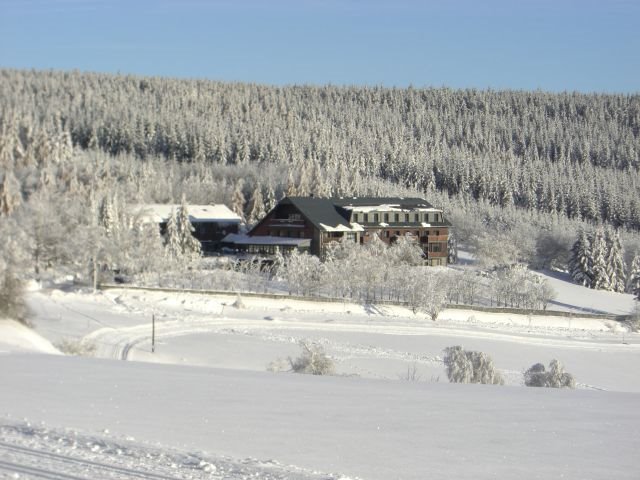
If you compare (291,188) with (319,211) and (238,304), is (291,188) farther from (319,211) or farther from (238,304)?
(238,304)

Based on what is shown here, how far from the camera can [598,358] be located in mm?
49000

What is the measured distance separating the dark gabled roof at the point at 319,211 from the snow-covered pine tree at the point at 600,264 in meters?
23.0

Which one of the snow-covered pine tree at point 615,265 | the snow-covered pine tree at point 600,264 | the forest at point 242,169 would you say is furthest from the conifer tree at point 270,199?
the snow-covered pine tree at point 615,265

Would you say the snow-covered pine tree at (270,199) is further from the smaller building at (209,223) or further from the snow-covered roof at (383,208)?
the snow-covered roof at (383,208)

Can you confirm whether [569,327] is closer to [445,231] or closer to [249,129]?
[445,231]

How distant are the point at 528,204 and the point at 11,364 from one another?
124m

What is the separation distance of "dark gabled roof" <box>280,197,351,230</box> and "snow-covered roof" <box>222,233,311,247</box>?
6.31 feet

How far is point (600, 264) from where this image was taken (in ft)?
257

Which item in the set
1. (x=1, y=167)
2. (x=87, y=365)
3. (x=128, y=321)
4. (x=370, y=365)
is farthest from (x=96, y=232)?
(x=87, y=365)

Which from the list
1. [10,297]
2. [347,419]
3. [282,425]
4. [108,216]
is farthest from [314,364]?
[108,216]

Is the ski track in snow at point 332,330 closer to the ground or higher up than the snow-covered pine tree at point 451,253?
closer to the ground

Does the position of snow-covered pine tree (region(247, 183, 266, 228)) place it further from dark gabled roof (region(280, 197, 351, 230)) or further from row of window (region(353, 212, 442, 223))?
row of window (region(353, 212, 442, 223))

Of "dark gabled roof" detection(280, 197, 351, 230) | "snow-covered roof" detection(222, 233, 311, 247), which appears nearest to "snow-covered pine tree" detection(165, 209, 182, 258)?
"snow-covered roof" detection(222, 233, 311, 247)

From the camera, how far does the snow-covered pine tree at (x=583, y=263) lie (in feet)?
257
